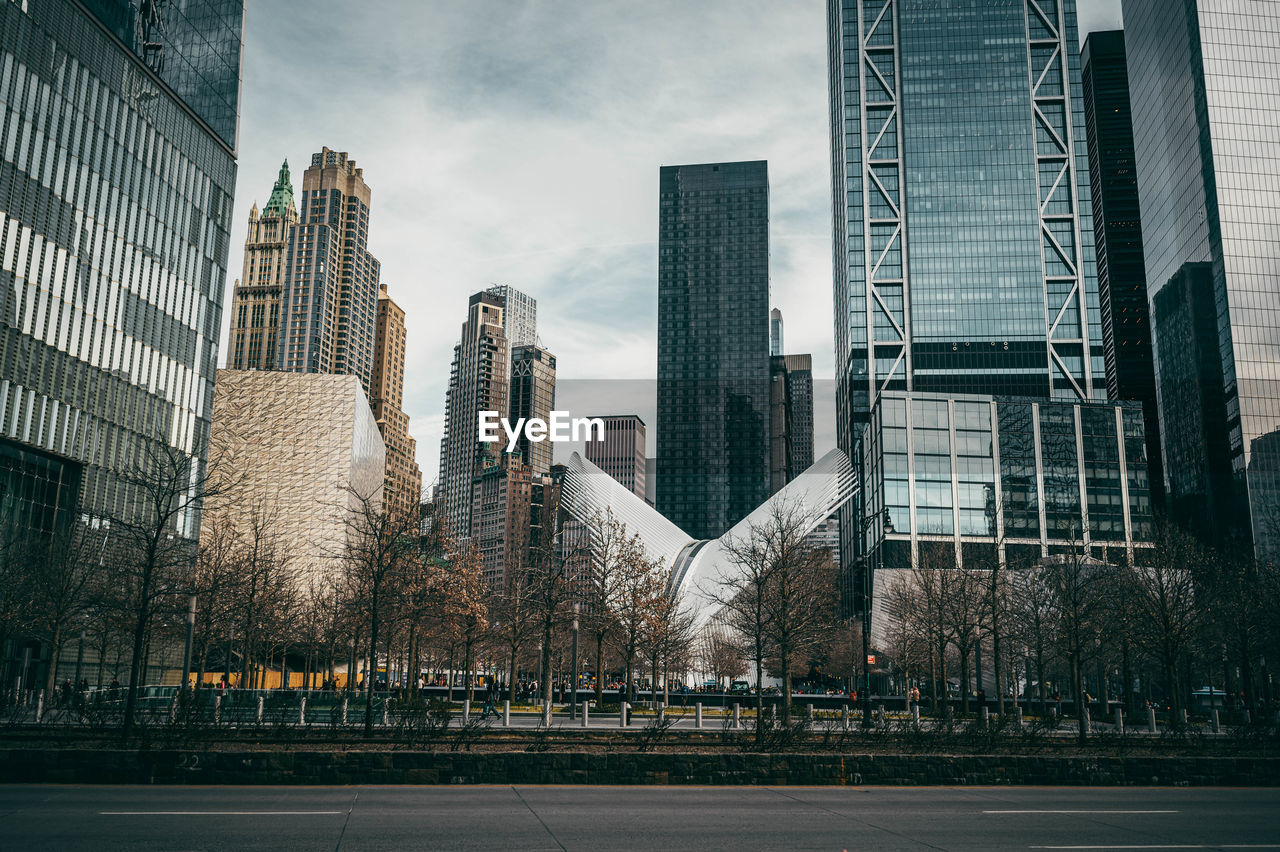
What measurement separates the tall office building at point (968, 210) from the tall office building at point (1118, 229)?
32.6 meters

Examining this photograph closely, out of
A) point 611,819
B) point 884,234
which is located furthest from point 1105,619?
point 884,234

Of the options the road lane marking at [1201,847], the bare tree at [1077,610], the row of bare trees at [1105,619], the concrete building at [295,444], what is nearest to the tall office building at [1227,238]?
the row of bare trees at [1105,619]

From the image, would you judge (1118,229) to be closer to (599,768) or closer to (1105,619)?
(1105,619)

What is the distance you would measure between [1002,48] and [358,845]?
158557 mm

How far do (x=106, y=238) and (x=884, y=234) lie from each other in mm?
110456

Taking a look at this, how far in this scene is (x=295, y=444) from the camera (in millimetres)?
97562

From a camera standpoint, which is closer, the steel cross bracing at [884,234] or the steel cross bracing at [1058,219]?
the steel cross bracing at [1058,219]

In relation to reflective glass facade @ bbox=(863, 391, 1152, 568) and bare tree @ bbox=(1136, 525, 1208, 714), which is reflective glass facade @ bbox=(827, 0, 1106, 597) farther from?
bare tree @ bbox=(1136, 525, 1208, 714)

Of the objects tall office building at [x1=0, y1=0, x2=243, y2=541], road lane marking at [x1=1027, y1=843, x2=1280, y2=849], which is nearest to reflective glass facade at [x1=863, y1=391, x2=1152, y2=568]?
tall office building at [x1=0, y1=0, x2=243, y2=541]

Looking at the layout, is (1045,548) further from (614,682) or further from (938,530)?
(614,682)

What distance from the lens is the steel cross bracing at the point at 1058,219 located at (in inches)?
5468

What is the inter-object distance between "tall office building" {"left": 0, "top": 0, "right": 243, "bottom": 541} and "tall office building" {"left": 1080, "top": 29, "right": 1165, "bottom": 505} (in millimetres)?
151023

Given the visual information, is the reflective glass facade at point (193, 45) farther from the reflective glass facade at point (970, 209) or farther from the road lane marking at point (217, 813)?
the reflective glass facade at point (970, 209)

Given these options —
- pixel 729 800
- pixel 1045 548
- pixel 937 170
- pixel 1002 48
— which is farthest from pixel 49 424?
pixel 1002 48
